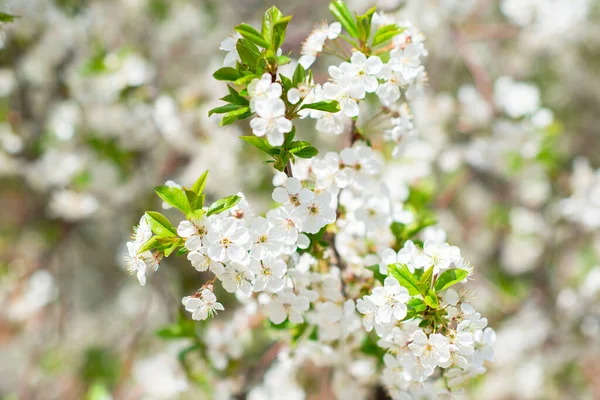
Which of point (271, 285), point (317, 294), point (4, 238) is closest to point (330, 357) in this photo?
point (317, 294)

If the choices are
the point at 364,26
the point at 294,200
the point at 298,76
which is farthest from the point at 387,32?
the point at 294,200

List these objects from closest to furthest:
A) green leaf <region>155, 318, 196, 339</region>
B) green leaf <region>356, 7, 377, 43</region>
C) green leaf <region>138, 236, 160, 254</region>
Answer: green leaf <region>138, 236, 160, 254</region> < green leaf <region>356, 7, 377, 43</region> < green leaf <region>155, 318, 196, 339</region>

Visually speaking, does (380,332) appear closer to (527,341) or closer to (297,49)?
(297,49)

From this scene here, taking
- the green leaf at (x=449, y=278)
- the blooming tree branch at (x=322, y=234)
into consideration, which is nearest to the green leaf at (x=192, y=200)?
the blooming tree branch at (x=322, y=234)

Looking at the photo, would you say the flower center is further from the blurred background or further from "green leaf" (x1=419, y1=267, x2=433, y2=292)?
the blurred background

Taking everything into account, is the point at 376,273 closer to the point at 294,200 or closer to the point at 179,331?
the point at 294,200

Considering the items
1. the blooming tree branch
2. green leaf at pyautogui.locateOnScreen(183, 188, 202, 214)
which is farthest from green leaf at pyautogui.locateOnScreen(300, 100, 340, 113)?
green leaf at pyautogui.locateOnScreen(183, 188, 202, 214)
